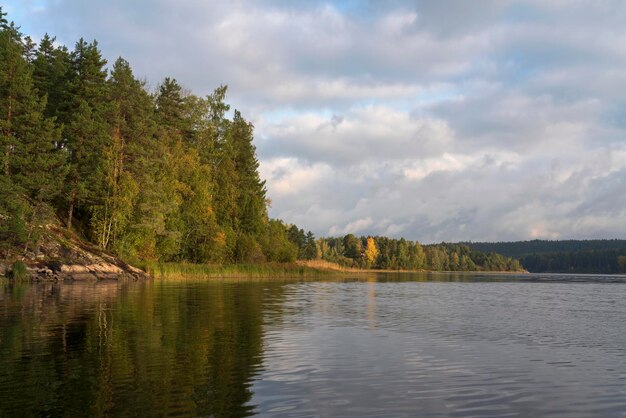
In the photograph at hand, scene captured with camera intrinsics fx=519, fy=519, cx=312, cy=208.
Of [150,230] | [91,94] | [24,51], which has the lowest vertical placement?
[150,230]

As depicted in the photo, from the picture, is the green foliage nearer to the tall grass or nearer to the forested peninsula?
the forested peninsula

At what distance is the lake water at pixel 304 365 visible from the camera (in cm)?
1048

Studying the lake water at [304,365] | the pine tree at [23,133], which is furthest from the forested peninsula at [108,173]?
the lake water at [304,365]

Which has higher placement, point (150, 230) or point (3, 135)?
point (3, 135)

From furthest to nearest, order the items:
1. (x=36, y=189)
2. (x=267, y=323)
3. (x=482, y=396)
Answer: (x=36, y=189)
(x=267, y=323)
(x=482, y=396)

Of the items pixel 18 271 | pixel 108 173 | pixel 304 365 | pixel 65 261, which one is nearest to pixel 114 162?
pixel 108 173

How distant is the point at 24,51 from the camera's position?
251 feet

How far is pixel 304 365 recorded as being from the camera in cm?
1457

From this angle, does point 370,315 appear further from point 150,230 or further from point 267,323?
point 150,230

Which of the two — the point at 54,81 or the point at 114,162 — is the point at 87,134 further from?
the point at 54,81

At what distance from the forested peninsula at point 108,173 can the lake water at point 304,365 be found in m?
34.1

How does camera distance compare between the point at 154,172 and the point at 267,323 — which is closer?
the point at 267,323

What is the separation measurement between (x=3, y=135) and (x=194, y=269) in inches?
1168

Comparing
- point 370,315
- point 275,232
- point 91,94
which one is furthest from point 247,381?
point 275,232
